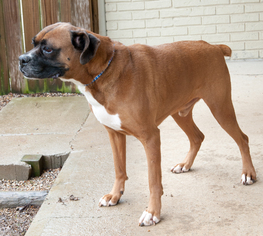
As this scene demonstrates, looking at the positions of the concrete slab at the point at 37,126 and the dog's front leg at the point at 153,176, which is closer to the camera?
the dog's front leg at the point at 153,176

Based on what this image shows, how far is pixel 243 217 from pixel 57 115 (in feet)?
10.0

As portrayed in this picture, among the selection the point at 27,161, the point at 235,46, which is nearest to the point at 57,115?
the point at 27,161

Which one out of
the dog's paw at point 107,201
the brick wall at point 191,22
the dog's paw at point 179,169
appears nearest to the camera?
the dog's paw at point 107,201

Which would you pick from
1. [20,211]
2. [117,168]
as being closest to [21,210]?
[20,211]

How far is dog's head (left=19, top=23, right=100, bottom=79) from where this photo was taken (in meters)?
2.30

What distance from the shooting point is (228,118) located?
309 centimetres

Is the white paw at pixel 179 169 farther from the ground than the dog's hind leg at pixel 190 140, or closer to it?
closer to it

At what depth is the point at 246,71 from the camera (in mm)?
6316

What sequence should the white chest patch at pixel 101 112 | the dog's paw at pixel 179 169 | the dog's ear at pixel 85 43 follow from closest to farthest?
the dog's ear at pixel 85 43
the white chest patch at pixel 101 112
the dog's paw at pixel 179 169

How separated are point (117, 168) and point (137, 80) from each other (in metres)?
0.76

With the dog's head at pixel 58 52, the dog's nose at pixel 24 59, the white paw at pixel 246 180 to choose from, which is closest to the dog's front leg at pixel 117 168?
the dog's head at pixel 58 52

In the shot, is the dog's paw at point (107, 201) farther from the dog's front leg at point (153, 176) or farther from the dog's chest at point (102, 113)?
the dog's chest at point (102, 113)

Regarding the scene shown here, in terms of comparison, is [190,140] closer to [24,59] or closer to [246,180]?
[246,180]

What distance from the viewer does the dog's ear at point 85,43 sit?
228 centimetres
